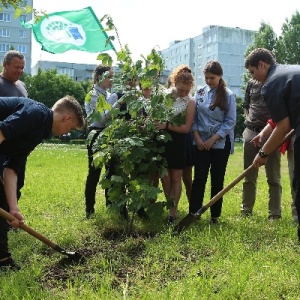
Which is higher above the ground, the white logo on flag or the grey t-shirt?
the white logo on flag

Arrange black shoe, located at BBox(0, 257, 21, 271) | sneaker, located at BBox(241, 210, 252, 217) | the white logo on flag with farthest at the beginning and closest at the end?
the white logo on flag < sneaker, located at BBox(241, 210, 252, 217) < black shoe, located at BBox(0, 257, 21, 271)

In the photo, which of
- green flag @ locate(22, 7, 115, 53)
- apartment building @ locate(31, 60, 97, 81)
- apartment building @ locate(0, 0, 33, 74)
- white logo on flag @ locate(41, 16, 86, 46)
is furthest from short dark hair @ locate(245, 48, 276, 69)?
apartment building @ locate(0, 0, 33, 74)

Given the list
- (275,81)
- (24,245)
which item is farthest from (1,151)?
(275,81)

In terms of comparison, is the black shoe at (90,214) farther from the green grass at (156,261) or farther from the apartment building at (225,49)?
the apartment building at (225,49)

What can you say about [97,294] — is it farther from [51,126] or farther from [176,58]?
[176,58]

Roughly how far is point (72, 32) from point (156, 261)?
6374 mm

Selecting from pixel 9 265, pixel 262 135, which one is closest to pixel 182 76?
pixel 262 135

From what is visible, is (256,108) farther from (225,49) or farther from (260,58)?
(225,49)

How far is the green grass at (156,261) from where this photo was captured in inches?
114

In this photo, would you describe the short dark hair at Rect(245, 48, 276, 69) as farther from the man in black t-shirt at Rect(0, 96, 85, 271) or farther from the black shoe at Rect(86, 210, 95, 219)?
the black shoe at Rect(86, 210, 95, 219)

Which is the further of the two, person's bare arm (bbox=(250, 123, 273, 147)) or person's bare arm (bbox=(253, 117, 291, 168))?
person's bare arm (bbox=(250, 123, 273, 147))

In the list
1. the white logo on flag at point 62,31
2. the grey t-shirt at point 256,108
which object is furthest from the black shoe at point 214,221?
the white logo on flag at point 62,31

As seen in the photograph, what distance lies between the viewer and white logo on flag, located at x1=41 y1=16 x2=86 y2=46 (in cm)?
831

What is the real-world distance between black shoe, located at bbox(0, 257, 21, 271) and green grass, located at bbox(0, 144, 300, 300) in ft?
0.24
